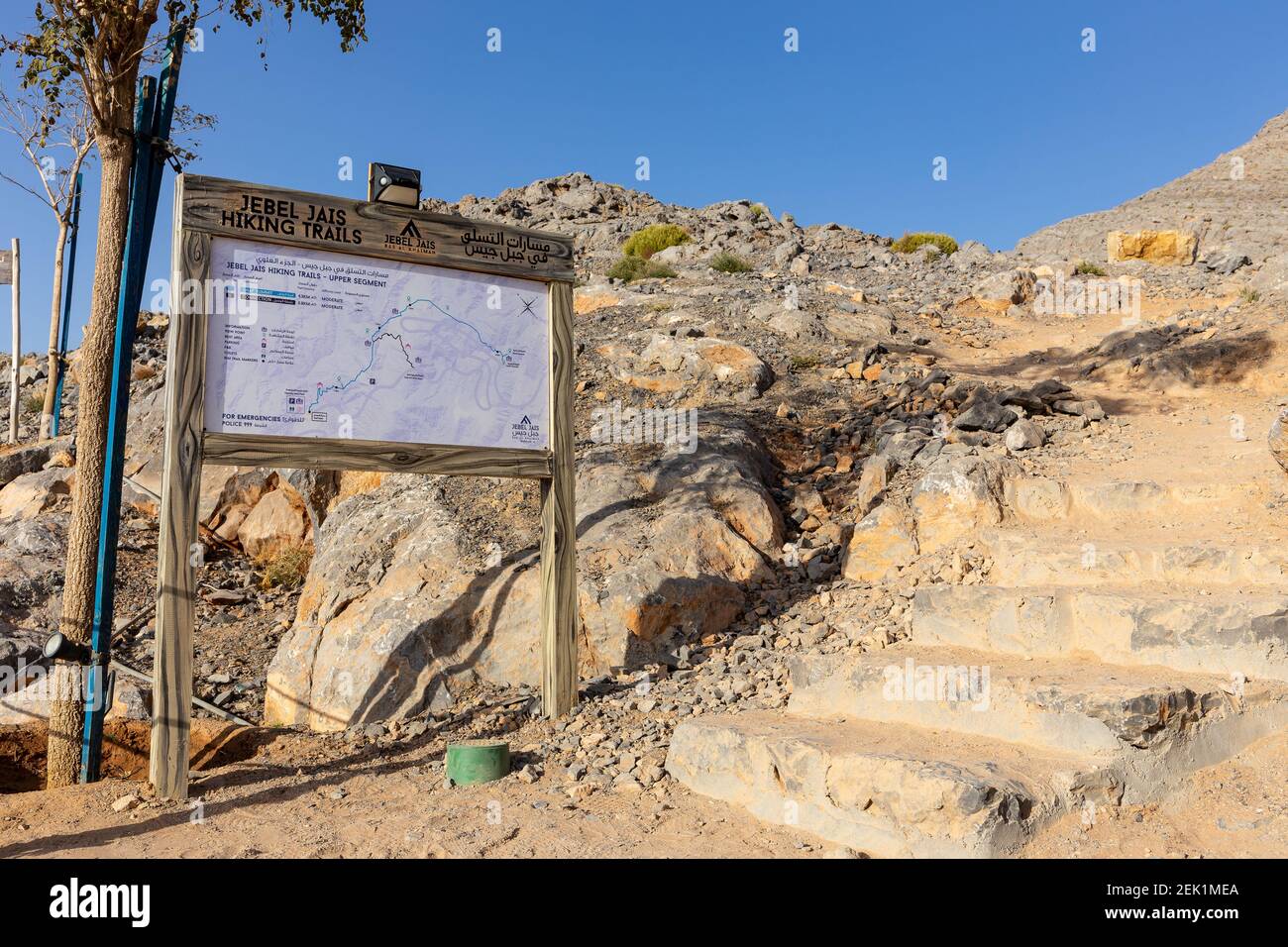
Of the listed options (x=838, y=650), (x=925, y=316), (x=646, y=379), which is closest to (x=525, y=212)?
(x=925, y=316)

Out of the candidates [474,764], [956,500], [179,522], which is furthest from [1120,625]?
[179,522]

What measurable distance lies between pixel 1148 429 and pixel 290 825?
271 inches

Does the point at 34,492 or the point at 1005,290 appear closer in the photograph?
the point at 34,492

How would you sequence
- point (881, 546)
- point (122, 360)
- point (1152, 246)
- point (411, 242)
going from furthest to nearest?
point (1152, 246)
point (881, 546)
point (411, 242)
point (122, 360)

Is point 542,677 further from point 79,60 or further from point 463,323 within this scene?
point 79,60

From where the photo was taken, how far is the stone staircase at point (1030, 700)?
11.9ft

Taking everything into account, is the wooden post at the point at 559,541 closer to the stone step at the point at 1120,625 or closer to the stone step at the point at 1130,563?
the stone step at the point at 1120,625

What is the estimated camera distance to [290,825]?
4301mm

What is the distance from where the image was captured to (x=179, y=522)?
188 inches

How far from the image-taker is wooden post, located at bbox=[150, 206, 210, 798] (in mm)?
4680

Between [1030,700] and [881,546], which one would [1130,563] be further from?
[881,546]

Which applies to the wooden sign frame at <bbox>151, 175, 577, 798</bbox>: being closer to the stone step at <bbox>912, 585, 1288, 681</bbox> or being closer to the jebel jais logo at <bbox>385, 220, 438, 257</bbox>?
the jebel jais logo at <bbox>385, 220, 438, 257</bbox>

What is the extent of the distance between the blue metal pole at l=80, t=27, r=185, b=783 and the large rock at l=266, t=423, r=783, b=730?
4.37 ft

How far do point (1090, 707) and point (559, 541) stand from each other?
3211 mm
